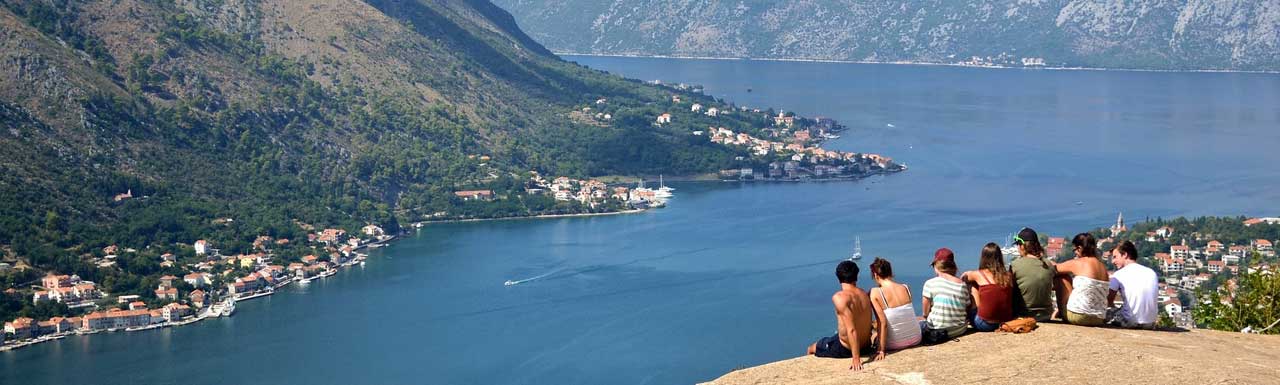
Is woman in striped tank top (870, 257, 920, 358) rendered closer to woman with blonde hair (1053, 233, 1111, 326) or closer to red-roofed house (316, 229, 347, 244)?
woman with blonde hair (1053, 233, 1111, 326)

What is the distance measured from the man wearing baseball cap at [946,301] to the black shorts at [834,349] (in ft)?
1.47

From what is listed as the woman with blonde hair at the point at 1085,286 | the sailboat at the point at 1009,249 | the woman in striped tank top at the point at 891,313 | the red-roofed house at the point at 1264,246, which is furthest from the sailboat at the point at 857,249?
the woman in striped tank top at the point at 891,313

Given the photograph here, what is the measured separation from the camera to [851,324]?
28.9ft

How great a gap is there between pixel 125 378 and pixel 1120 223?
26.8m

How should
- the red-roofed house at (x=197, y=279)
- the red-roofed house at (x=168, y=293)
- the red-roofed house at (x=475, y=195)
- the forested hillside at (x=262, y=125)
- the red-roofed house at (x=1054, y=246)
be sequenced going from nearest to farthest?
the red-roofed house at (x=168, y=293) → the red-roofed house at (x=197, y=279) → the red-roofed house at (x=1054, y=246) → the forested hillside at (x=262, y=125) → the red-roofed house at (x=475, y=195)

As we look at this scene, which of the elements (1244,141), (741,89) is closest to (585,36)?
(741,89)

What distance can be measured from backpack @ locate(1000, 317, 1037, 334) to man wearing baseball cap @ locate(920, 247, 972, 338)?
25 cm

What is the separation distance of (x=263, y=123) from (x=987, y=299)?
44.7m

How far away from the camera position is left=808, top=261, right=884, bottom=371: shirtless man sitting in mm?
8812

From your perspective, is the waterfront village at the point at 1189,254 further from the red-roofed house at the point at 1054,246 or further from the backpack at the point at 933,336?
the backpack at the point at 933,336

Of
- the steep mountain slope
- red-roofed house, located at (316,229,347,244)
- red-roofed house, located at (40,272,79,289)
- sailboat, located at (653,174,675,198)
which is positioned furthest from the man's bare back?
sailboat, located at (653,174,675,198)

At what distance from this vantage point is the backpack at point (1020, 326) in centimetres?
930

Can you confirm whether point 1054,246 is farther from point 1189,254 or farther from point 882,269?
point 882,269

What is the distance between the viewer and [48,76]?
4509 cm
